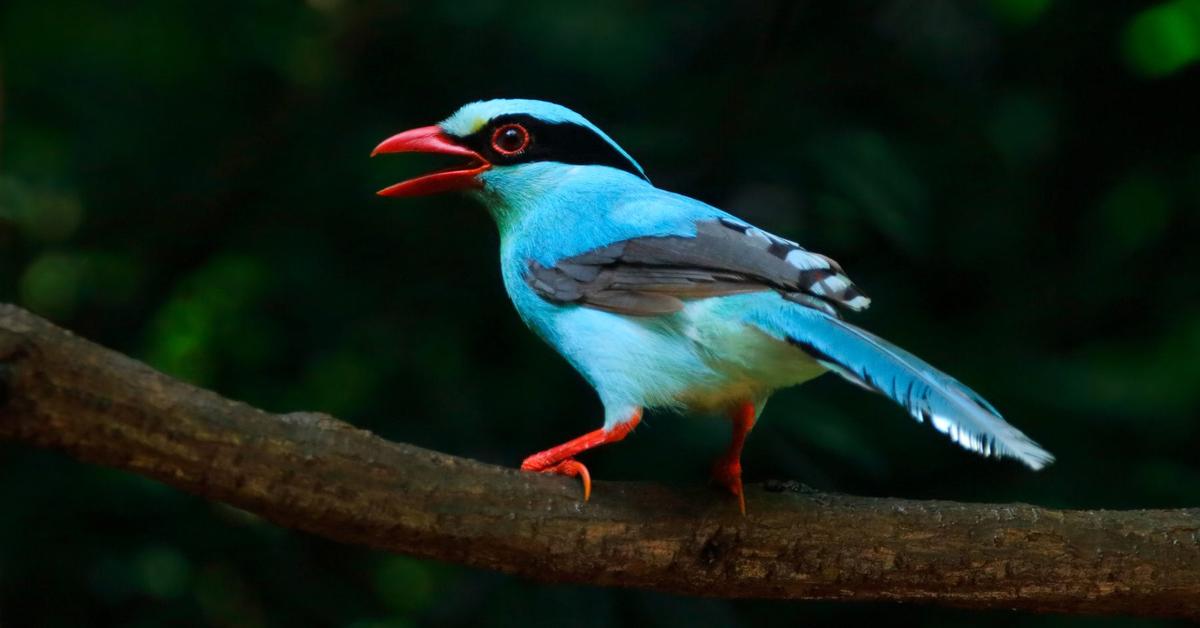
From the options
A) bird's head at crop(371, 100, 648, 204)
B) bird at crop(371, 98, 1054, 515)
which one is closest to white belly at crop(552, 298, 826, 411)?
Answer: bird at crop(371, 98, 1054, 515)

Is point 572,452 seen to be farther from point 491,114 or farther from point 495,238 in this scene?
point 495,238

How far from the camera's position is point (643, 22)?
5074mm

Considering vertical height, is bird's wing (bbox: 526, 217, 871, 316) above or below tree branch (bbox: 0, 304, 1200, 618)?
above

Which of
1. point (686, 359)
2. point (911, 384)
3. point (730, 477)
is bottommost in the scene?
point (730, 477)

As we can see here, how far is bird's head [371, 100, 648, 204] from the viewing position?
11.1 ft

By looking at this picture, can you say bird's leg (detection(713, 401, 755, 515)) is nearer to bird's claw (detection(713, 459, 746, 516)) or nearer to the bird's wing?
bird's claw (detection(713, 459, 746, 516))

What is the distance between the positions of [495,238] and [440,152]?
4.32 feet

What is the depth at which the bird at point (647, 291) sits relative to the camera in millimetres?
2688

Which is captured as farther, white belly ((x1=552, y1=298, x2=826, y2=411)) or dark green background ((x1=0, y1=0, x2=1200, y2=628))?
dark green background ((x1=0, y1=0, x2=1200, y2=628))

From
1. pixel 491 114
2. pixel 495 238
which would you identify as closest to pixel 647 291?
pixel 491 114

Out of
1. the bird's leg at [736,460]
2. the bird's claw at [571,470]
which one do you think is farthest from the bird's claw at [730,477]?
the bird's claw at [571,470]

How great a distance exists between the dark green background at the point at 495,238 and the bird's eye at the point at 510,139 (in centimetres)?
123

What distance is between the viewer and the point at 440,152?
3422mm

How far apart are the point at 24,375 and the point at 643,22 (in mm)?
3467
